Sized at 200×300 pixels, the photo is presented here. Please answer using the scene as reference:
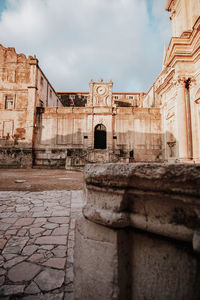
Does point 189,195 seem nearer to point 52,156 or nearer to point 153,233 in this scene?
point 153,233

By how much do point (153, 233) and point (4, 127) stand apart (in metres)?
19.3

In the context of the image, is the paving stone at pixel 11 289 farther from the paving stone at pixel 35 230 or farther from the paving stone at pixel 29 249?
the paving stone at pixel 35 230

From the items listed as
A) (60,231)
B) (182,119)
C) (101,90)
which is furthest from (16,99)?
(60,231)

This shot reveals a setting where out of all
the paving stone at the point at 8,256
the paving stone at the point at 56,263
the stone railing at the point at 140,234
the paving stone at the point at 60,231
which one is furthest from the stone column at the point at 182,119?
the stone railing at the point at 140,234

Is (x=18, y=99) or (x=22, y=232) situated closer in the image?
(x=22, y=232)

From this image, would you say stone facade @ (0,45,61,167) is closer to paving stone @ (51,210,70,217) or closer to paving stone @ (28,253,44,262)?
paving stone @ (51,210,70,217)

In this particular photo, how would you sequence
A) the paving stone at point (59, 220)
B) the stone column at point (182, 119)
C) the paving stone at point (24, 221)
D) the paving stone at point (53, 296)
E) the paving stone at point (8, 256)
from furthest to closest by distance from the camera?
the stone column at point (182, 119) → the paving stone at point (59, 220) → the paving stone at point (24, 221) → the paving stone at point (8, 256) → the paving stone at point (53, 296)

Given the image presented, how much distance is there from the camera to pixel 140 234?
32.4 inches

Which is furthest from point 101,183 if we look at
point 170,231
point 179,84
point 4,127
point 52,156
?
point 4,127

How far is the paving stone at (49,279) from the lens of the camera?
4.44ft

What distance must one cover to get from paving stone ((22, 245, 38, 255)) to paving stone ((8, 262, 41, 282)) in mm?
197

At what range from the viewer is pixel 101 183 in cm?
89

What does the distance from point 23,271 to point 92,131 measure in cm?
1563

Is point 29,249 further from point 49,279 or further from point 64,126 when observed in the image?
point 64,126
